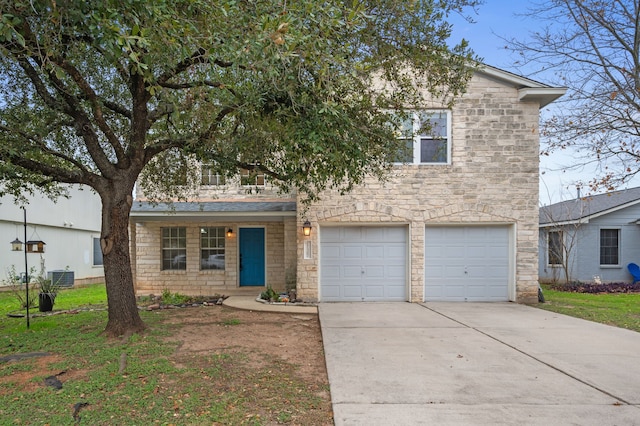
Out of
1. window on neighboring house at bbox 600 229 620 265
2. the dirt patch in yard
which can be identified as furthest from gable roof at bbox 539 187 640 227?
the dirt patch in yard

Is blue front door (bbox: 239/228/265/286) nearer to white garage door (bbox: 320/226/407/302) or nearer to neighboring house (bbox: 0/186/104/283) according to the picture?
white garage door (bbox: 320/226/407/302)

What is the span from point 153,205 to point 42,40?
6.15m

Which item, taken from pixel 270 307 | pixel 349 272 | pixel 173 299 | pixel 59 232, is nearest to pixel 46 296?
pixel 173 299

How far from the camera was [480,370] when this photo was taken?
5199mm

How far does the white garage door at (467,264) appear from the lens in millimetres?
→ 11039

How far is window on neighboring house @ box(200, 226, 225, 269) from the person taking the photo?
12.8 meters

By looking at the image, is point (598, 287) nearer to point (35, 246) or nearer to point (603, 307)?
point (603, 307)

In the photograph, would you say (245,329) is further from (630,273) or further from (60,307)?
(630,273)

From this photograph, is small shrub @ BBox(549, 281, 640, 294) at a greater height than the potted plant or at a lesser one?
lesser

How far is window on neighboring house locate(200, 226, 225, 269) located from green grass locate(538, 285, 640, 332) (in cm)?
923

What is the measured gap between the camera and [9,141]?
6.39 meters

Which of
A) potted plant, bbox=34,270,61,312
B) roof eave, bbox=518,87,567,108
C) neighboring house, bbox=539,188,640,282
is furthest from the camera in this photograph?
neighboring house, bbox=539,188,640,282

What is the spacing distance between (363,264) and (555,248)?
33.7 ft

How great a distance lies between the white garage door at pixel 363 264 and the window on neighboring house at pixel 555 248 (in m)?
9.18
